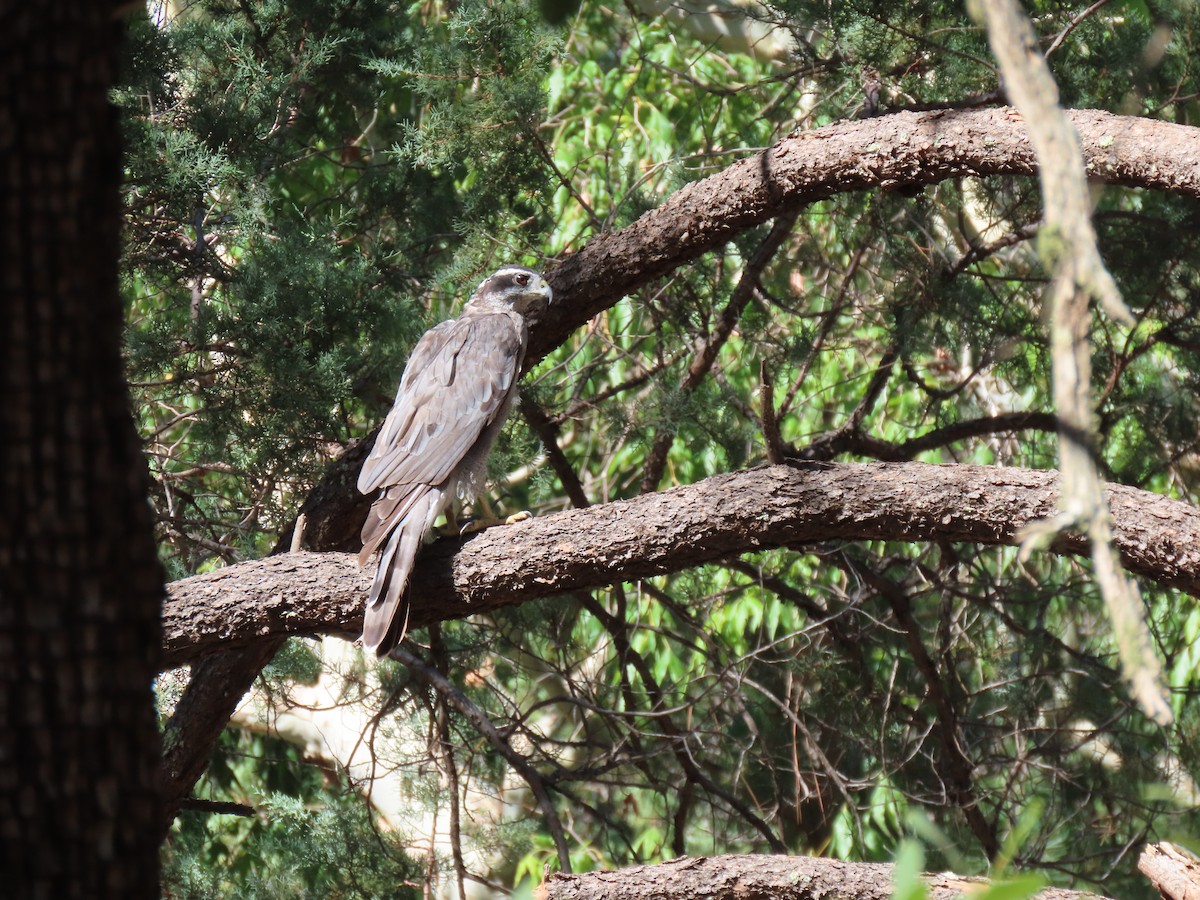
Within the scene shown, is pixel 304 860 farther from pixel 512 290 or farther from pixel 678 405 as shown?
pixel 512 290

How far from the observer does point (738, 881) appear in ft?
10.8

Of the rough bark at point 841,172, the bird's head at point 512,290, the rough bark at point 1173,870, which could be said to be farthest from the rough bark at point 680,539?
the bird's head at point 512,290

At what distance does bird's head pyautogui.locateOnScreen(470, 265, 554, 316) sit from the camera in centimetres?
446

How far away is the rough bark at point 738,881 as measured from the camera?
3232 mm

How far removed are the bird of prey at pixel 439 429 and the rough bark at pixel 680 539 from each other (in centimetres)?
10

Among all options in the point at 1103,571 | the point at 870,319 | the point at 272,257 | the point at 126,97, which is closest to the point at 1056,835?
the point at 870,319

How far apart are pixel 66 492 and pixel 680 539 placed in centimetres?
208

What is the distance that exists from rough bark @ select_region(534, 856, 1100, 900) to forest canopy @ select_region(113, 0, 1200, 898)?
0.83 meters

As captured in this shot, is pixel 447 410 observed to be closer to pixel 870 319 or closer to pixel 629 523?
pixel 629 523

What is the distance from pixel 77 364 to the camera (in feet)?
3.51

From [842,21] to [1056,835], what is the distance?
162 inches

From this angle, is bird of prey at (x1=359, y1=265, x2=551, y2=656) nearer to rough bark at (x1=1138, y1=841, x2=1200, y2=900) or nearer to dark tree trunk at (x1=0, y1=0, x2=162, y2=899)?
rough bark at (x1=1138, y1=841, x2=1200, y2=900)

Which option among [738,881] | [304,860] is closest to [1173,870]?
[738,881]

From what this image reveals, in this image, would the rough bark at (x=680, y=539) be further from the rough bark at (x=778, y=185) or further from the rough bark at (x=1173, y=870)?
the rough bark at (x=1173, y=870)
